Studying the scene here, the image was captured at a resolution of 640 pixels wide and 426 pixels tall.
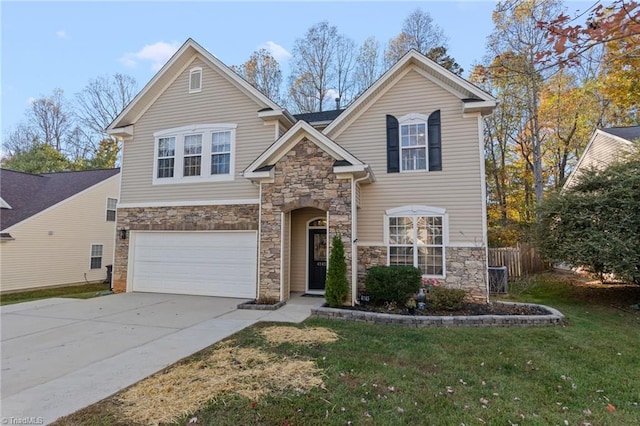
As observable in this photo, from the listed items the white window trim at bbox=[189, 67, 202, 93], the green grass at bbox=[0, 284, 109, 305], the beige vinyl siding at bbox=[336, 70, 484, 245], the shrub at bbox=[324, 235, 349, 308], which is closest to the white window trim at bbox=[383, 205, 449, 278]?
the beige vinyl siding at bbox=[336, 70, 484, 245]

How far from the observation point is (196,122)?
37.7 feet

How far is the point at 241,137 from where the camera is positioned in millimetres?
10984

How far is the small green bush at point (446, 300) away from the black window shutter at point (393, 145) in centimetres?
391

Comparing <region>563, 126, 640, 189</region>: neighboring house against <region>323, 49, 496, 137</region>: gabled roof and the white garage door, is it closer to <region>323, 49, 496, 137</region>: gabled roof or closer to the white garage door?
<region>323, 49, 496, 137</region>: gabled roof

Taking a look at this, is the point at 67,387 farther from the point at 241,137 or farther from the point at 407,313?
the point at 241,137

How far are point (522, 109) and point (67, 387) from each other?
2424 cm

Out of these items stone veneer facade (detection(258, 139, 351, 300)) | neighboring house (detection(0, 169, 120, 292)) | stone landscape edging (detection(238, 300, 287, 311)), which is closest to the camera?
stone landscape edging (detection(238, 300, 287, 311))

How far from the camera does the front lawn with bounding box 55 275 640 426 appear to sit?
11.2 ft

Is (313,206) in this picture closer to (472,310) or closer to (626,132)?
(472,310)

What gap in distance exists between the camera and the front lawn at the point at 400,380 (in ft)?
11.2

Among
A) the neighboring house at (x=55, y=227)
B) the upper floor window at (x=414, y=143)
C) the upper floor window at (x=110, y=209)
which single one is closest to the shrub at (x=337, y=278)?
the upper floor window at (x=414, y=143)

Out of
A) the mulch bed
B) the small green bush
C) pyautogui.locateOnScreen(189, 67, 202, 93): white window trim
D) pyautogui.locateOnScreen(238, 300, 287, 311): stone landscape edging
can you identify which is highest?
pyautogui.locateOnScreen(189, 67, 202, 93): white window trim

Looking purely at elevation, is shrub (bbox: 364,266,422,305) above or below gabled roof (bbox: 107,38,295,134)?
below

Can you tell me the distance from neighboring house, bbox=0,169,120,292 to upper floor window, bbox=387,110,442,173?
15.4 m
